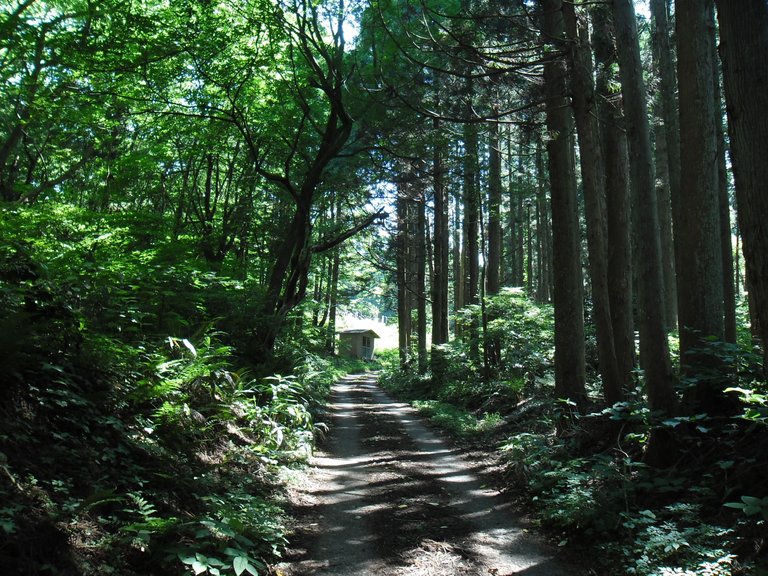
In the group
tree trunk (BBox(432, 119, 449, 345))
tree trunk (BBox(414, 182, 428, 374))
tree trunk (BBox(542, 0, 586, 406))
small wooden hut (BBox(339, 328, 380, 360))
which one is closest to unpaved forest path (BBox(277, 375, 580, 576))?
tree trunk (BBox(542, 0, 586, 406))

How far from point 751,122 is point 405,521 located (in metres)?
4.92

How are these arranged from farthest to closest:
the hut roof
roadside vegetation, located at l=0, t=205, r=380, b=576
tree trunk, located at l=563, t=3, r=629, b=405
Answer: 1. the hut roof
2. tree trunk, located at l=563, t=3, r=629, b=405
3. roadside vegetation, located at l=0, t=205, r=380, b=576

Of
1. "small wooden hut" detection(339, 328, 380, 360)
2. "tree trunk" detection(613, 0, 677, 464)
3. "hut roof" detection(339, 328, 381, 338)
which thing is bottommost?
"small wooden hut" detection(339, 328, 380, 360)

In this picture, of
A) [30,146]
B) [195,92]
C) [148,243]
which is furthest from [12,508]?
A: [30,146]

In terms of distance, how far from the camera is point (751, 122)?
10.7ft

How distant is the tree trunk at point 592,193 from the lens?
26.7ft

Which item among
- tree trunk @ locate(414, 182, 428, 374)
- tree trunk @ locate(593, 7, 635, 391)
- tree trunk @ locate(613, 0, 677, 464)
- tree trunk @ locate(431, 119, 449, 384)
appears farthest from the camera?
tree trunk @ locate(414, 182, 428, 374)

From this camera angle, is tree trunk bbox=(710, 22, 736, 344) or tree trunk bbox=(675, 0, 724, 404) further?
tree trunk bbox=(710, 22, 736, 344)

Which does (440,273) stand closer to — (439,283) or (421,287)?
(439,283)

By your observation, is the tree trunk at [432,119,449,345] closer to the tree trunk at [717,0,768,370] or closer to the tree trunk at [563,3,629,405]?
the tree trunk at [563,3,629,405]

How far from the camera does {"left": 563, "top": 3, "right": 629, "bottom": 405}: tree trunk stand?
26.7 feet

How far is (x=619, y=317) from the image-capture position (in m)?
8.42

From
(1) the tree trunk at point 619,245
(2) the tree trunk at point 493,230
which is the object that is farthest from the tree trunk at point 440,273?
(1) the tree trunk at point 619,245

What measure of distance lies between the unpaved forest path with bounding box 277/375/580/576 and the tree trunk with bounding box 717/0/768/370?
299 centimetres
